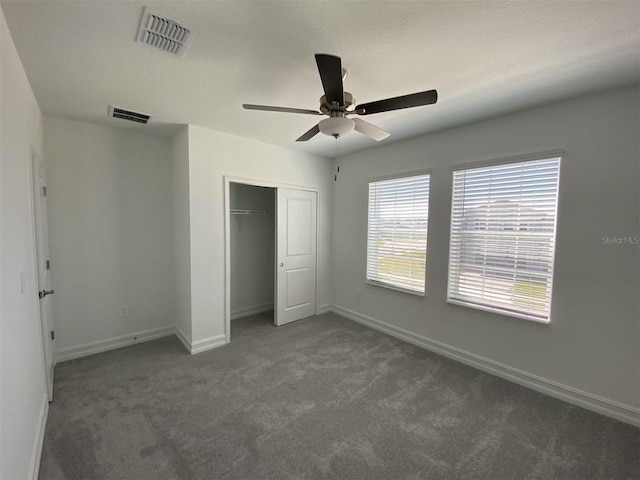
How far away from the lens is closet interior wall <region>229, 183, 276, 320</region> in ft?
14.0

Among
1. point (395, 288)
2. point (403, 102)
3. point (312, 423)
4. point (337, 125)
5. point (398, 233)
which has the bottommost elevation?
point (312, 423)

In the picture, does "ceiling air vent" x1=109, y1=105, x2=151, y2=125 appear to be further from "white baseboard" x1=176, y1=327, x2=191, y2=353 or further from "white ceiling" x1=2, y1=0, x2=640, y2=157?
"white baseboard" x1=176, y1=327, x2=191, y2=353

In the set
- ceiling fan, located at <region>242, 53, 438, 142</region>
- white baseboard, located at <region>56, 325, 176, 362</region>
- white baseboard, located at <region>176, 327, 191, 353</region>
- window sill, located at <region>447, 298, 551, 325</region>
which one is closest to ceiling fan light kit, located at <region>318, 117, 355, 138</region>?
ceiling fan, located at <region>242, 53, 438, 142</region>

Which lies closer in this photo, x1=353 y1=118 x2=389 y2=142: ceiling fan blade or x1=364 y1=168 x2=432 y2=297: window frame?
x1=353 y1=118 x2=389 y2=142: ceiling fan blade

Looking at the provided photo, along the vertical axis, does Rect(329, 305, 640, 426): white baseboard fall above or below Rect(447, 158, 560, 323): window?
below

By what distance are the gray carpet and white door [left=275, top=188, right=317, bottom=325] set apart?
1077 millimetres

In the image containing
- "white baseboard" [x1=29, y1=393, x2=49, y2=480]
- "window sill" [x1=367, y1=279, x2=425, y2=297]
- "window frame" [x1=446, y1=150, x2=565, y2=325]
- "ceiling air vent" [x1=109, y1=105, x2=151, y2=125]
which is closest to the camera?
"white baseboard" [x1=29, y1=393, x2=49, y2=480]

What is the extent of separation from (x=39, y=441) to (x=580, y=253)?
14.0ft

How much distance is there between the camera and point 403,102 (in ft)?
5.80

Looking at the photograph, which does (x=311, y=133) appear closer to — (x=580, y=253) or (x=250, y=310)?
(x=580, y=253)

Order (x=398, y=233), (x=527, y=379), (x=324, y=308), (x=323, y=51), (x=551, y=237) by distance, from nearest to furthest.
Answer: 1. (x=323, y=51)
2. (x=551, y=237)
3. (x=527, y=379)
4. (x=398, y=233)
5. (x=324, y=308)

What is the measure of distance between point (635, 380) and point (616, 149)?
1.80 metres

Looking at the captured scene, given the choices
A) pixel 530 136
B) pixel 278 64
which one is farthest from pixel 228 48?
pixel 530 136

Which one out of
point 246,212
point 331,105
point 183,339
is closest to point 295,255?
point 246,212
